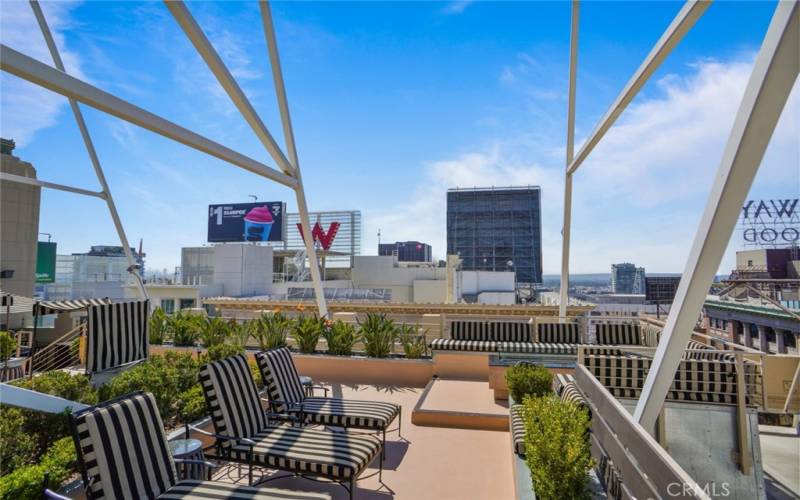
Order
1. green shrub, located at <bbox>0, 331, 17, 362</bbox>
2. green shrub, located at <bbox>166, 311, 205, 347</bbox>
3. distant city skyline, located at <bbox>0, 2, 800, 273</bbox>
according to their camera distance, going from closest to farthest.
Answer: distant city skyline, located at <bbox>0, 2, 800, 273</bbox>
green shrub, located at <bbox>0, 331, 17, 362</bbox>
green shrub, located at <bbox>166, 311, 205, 347</bbox>

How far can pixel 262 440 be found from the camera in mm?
3164

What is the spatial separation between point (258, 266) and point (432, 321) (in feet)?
56.8

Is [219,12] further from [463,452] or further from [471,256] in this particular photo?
[471,256]

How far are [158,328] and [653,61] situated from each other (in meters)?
8.44

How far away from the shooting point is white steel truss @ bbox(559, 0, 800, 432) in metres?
1.80

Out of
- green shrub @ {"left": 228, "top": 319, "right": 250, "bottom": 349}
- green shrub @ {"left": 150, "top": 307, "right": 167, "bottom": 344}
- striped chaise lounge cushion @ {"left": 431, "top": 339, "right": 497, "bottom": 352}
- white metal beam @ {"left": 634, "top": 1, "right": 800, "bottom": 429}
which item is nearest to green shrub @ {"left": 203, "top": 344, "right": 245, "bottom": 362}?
green shrub @ {"left": 228, "top": 319, "right": 250, "bottom": 349}

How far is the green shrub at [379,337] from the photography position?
6.68 m

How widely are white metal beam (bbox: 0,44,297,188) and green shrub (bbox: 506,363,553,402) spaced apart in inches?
165

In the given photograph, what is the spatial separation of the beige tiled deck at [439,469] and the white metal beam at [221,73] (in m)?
4.39

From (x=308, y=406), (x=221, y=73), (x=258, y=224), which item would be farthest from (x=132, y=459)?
(x=258, y=224)

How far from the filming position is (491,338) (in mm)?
7105

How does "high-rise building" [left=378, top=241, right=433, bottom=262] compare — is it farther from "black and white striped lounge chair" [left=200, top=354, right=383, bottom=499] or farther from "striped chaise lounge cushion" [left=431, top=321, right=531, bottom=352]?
"black and white striped lounge chair" [left=200, top=354, right=383, bottom=499]

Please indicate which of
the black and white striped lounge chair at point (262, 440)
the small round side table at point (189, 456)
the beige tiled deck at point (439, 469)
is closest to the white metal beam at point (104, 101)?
the black and white striped lounge chair at point (262, 440)

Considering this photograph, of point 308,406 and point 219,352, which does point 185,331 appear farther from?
point 308,406
